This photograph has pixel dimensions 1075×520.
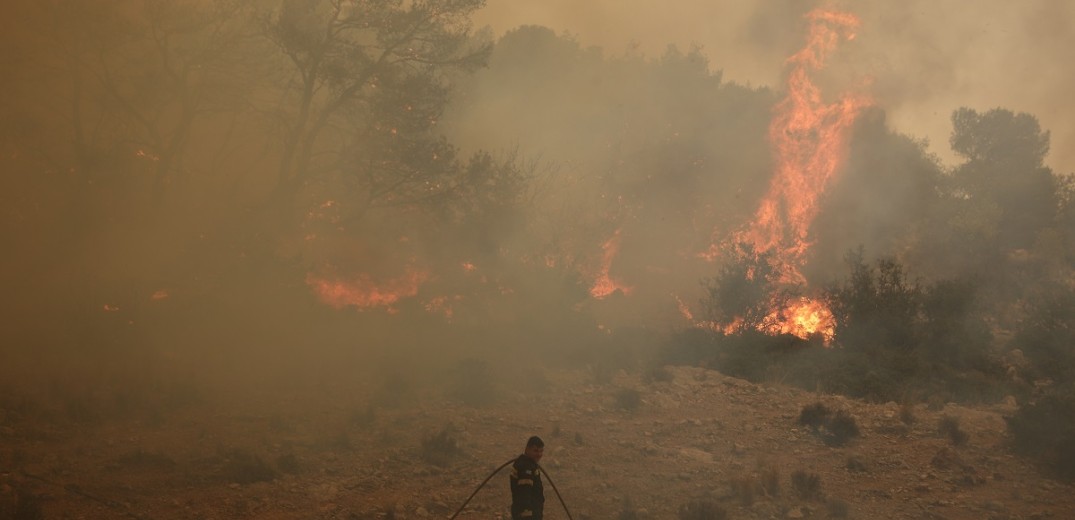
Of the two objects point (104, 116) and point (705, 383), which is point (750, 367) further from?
point (104, 116)

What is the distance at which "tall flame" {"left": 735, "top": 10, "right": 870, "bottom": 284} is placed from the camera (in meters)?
34.0

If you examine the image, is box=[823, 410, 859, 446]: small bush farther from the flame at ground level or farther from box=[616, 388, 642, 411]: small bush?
the flame at ground level

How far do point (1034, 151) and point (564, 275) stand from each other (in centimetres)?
3450

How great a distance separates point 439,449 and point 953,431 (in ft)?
32.1

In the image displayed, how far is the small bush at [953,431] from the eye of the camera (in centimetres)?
1359

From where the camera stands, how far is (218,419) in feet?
44.3

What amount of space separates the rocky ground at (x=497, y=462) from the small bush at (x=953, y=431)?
0.03m

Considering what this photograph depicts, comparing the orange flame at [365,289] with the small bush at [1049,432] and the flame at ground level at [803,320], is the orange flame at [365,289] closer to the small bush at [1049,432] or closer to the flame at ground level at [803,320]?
the flame at ground level at [803,320]

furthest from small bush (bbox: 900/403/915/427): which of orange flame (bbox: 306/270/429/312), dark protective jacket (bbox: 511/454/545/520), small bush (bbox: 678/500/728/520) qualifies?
orange flame (bbox: 306/270/429/312)

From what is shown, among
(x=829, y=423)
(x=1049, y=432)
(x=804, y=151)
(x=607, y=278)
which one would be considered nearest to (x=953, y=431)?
(x=1049, y=432)

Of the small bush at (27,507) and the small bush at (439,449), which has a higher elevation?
the small bush at (439,449)

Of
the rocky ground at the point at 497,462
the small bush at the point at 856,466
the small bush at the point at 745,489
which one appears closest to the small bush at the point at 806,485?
the rocky ground at the point at 497,462

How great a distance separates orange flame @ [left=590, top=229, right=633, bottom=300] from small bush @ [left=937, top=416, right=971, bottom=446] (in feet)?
56.8

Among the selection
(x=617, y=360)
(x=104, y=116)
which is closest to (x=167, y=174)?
(x=104, y=116)
